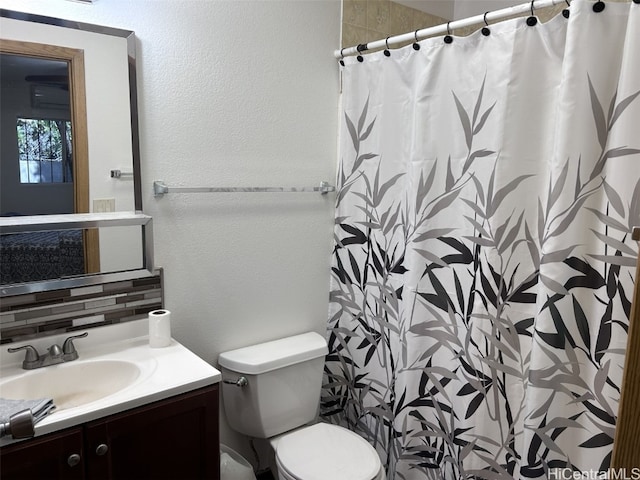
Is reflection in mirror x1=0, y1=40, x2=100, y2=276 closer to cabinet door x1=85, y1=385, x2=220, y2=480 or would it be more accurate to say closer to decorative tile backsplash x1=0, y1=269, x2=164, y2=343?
decorative tile backsplash x1=0, y1=269, x2=164, y2=343

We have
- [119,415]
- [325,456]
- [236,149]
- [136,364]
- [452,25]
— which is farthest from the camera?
[236,149]

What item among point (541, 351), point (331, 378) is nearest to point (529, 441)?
point (541, 351)

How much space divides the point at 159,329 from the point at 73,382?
30cm

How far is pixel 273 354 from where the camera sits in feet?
6.46

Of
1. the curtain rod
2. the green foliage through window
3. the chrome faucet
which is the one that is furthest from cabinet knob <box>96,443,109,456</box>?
the curtain rod

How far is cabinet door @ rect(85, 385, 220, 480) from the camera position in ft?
4.32

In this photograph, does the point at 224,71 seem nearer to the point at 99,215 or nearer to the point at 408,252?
the point at 99,215

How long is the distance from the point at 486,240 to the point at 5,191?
4.97 ft

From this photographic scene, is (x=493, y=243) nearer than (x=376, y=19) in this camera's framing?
Yes

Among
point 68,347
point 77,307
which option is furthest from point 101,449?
point 77,307

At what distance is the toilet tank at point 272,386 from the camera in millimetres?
1900

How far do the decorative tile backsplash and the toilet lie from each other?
1.33 ft

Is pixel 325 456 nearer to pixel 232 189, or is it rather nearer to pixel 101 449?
pixel 101 449

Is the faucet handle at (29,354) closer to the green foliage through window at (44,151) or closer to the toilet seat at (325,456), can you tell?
the green foliage through window at (44,151)
